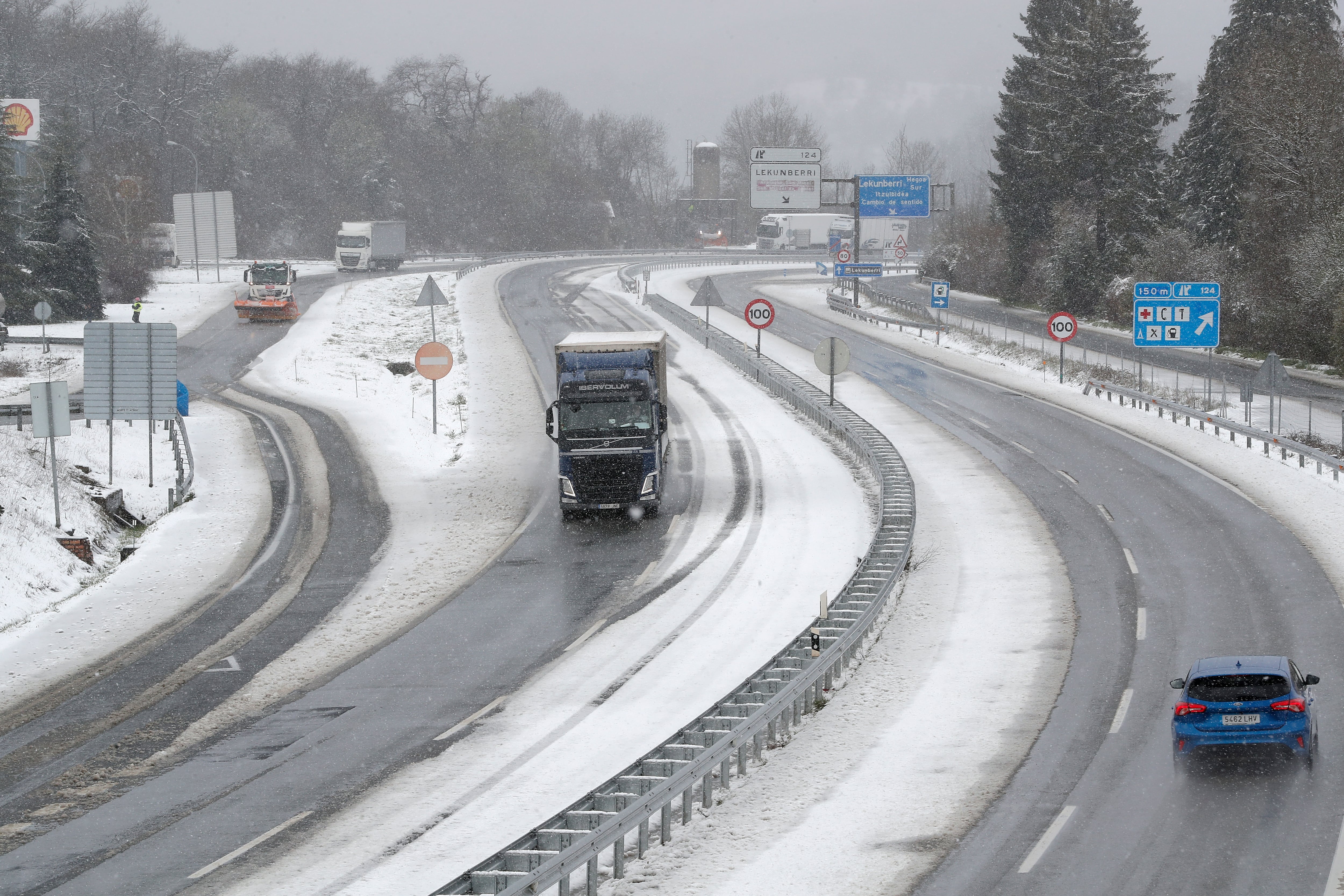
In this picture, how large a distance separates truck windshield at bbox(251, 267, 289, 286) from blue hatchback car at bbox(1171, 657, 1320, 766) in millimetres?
53065

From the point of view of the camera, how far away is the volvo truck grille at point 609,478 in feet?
85.4

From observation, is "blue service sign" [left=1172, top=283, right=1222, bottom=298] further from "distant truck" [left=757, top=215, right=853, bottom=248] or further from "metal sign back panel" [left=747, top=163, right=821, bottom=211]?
"distant truck" [left=757, top=215, right=853, bottom=248]

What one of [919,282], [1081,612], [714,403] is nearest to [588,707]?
[1081,612]

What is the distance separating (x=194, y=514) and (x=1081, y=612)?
18.3 meters

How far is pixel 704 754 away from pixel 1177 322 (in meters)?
31.0

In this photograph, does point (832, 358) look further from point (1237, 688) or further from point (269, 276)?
point (269, 276)

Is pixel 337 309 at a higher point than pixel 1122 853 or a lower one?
higher

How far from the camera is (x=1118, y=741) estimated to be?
14750 mm

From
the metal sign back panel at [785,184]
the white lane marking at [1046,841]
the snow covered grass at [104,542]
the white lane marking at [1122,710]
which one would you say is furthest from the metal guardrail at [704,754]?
the metal sign back panel at [785,184]

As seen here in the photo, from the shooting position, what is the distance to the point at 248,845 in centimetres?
1217

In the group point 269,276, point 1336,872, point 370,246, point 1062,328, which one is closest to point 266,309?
point 269,276

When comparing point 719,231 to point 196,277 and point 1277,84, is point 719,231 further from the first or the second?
point 1277,84

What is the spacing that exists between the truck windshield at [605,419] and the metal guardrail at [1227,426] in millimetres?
15567

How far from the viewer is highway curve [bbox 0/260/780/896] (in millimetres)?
12258
